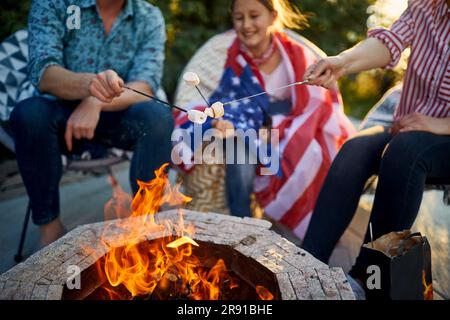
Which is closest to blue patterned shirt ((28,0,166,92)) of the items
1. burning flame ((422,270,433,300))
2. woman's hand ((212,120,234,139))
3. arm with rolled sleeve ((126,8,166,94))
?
arm with rolled sleeve ((126,8,166,94))

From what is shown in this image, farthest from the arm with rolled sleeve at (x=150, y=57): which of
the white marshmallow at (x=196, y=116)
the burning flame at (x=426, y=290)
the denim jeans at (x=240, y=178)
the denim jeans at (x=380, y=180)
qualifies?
the burning flame at (x=426, y=290)

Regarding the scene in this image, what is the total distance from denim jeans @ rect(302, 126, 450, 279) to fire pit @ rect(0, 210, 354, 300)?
0.39 meters

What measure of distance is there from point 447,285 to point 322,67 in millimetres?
1189

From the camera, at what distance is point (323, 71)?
5.95ft

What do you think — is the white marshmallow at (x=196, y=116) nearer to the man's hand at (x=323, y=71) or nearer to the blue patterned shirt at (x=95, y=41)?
the man's hand at (x=323, y=71)

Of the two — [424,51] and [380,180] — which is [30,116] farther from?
[424,51]

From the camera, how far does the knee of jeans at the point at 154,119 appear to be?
206 cm

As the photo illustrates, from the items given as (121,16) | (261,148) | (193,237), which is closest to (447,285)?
(261,148)

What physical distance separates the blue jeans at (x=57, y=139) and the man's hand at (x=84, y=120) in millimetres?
99

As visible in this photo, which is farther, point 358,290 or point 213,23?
point 213,23

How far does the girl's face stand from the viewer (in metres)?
2.40

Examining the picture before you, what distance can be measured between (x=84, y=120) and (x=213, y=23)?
3.00m

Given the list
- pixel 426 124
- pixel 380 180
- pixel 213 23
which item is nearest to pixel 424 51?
pixel 426 124

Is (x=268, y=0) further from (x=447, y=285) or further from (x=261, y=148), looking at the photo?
(x=447, y=285)
